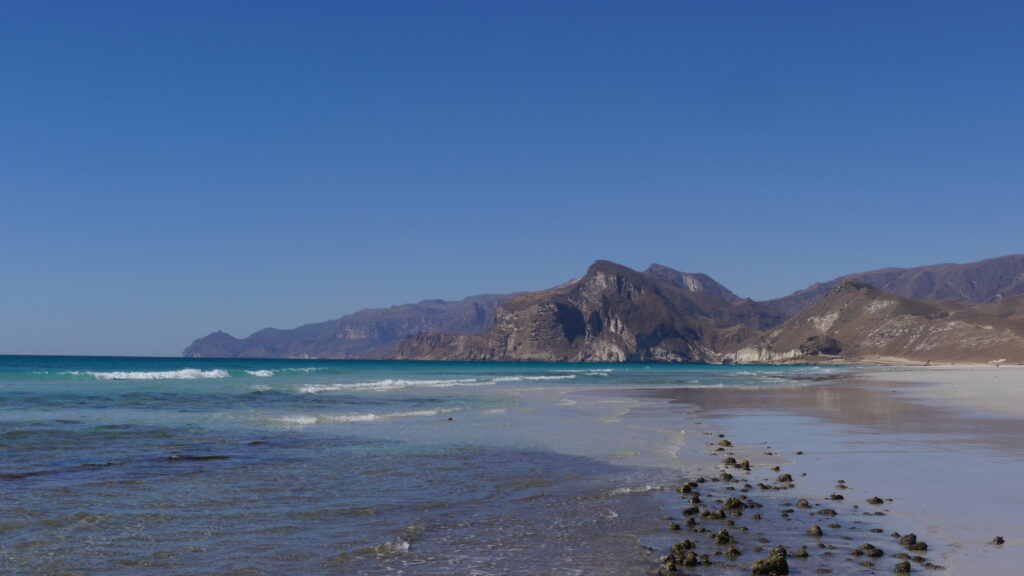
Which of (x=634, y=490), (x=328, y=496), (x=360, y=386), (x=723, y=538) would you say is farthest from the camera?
(x=360, y=386)

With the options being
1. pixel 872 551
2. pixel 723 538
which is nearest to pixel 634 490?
pixel 723 538

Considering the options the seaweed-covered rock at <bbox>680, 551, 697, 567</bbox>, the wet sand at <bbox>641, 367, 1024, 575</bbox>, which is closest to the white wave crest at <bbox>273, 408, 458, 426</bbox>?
the wet sand at <bbox>641, 367, 1024, 575</bbox>

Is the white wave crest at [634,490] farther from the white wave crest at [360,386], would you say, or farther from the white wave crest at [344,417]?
the white wave crest at [360,386]

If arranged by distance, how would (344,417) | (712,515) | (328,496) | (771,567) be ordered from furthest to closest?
(344,417) < (328,496) < (712,515) < (771,567)

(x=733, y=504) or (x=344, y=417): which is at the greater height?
(x=733, y=504)

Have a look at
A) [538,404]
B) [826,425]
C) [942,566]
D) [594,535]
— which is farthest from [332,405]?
[942,566]

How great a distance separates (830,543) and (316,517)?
7784 millimetres

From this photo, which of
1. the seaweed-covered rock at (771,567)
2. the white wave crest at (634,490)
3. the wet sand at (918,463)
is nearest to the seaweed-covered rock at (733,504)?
the wet sand at (918,463)

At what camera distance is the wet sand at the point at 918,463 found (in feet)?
32.3

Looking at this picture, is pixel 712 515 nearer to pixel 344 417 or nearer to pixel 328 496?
pixel 328 496

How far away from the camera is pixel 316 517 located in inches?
456

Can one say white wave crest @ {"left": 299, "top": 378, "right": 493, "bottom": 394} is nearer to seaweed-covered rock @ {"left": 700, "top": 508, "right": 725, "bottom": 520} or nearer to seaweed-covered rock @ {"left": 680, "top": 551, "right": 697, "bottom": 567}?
seaweed-covered rock @ {"left": 700, "top": 508, "right": 725, "bottom": 520}

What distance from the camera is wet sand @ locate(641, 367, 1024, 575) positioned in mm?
9859

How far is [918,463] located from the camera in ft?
53.4
